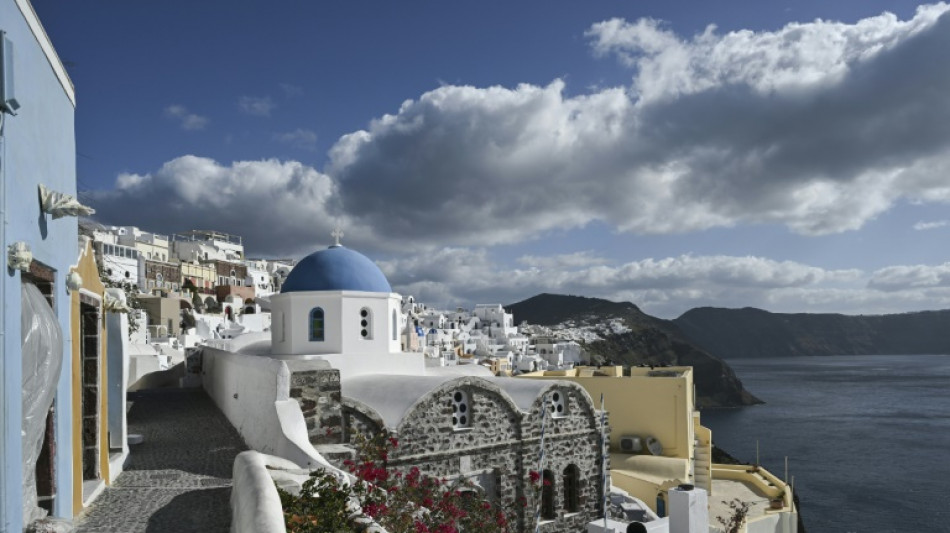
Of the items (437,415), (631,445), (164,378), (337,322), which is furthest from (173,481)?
(631,445)

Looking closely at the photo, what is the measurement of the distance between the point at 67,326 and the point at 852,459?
153 ft

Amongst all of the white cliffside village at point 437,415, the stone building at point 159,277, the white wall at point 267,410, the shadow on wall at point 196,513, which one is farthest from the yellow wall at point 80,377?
the stone building at point 159,277

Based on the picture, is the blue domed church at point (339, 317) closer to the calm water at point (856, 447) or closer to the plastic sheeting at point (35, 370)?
the plastic sheeting at point (35, 370)

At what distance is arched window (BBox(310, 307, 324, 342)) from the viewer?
42.6 feet

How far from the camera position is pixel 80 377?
6.32 metres

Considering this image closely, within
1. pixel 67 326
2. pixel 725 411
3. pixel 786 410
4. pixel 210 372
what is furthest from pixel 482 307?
pixel 67 326

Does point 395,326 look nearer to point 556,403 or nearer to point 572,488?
point 556,403

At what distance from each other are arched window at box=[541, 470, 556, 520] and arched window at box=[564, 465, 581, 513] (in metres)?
0.47

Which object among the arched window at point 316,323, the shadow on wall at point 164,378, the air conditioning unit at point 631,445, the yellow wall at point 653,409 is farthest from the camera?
the air conditioning unit at point 631,445

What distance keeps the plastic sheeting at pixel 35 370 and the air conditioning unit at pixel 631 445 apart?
58.2 ft

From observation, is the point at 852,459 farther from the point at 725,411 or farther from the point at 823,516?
the point at 725,411

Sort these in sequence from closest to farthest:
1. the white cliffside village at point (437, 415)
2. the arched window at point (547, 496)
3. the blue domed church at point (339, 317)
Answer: the white cliffside village at point (437, 415) → the blue domed church at point (339, 317) → the arched window at point (547, 496)

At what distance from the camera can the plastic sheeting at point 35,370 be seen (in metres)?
4.05

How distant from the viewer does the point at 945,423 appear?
56656mm
